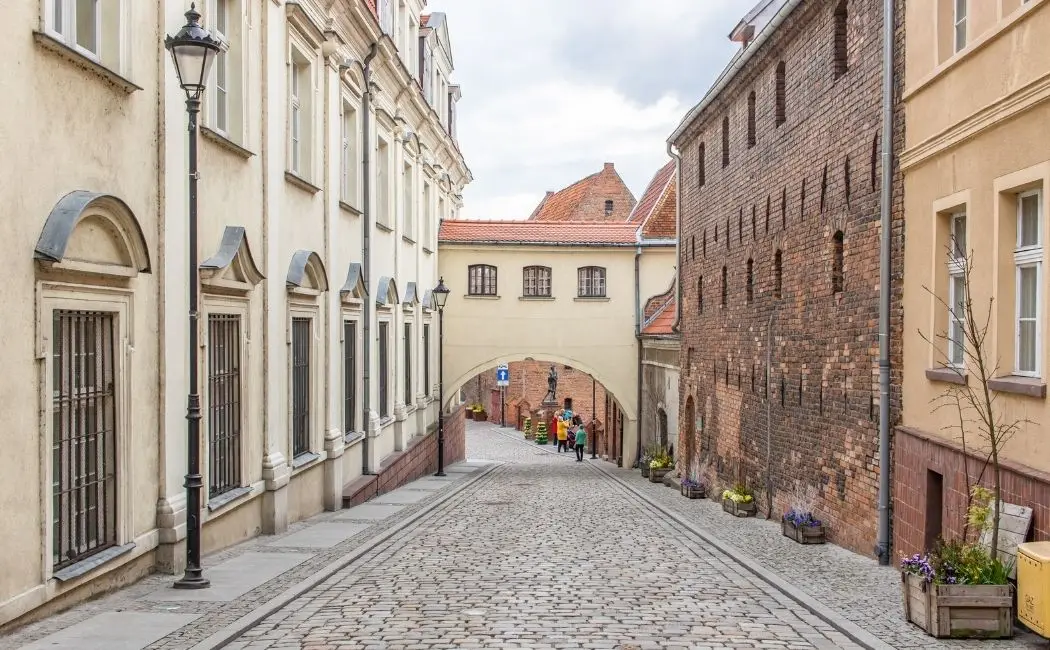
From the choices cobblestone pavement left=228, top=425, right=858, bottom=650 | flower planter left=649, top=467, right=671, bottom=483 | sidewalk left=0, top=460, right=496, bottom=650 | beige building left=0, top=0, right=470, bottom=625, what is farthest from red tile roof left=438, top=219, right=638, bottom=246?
sidewalk left=0, top=460, right=496, bottom=650

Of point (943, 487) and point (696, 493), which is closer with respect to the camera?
point (943, 487)

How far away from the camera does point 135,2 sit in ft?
33.3

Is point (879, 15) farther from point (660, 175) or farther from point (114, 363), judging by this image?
point (660, 175)

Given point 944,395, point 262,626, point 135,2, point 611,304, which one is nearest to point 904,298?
point 944,395

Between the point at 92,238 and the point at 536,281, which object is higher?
the point at 536,281

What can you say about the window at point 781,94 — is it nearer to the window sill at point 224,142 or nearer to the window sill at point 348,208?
the window sill at point 348,208

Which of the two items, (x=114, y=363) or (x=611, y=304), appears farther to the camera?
(x=611, y=304)

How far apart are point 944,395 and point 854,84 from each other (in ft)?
15.2

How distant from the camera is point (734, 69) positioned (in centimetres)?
2006

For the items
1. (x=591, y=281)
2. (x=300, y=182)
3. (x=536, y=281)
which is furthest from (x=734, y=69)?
(x=536, y=281)

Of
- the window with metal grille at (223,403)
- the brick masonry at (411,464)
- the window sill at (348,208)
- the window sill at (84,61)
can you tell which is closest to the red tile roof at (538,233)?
the brick masonry at (411,464)

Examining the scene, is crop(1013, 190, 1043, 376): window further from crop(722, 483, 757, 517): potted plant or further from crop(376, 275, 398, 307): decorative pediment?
crop(376, 275, 398, 307): decorative pediment

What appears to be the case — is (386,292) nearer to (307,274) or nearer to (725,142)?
(307,274)

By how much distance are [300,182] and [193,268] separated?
6.49 metres
